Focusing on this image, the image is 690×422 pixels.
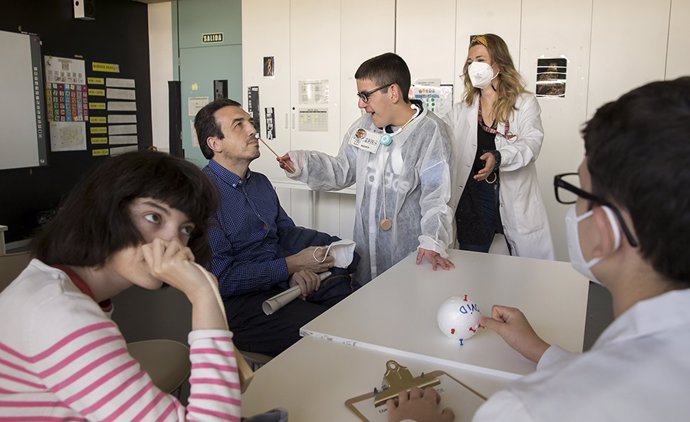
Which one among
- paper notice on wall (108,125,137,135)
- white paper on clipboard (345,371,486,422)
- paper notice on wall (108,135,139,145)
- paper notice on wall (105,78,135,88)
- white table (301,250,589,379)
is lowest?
white paper on clipboard (345,371,486,422)

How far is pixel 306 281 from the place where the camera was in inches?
89.0

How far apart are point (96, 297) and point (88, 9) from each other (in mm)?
4404

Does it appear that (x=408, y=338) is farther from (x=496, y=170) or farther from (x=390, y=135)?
(x=496, y=170)

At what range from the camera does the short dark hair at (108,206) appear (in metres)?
1.02

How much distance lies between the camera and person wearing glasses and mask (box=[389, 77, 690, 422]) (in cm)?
65

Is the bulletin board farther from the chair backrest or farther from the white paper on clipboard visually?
the white paper on clipboard

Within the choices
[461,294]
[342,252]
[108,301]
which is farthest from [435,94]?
[108,301]

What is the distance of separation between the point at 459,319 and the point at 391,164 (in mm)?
1213

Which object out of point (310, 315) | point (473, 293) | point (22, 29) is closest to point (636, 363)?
point (473, 293)

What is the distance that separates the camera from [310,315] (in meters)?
2.08

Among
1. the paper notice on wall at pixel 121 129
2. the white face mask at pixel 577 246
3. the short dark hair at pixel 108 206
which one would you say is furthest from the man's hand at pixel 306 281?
the paper notice on wall at pixel 121 129

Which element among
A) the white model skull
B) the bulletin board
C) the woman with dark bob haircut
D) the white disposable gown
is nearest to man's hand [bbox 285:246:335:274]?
the white disposable gown

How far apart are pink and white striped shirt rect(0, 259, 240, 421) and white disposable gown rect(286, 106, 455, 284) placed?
59.7 inches

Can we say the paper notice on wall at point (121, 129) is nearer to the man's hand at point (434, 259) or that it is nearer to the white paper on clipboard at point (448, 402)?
the man's hand at point (434, 259)
